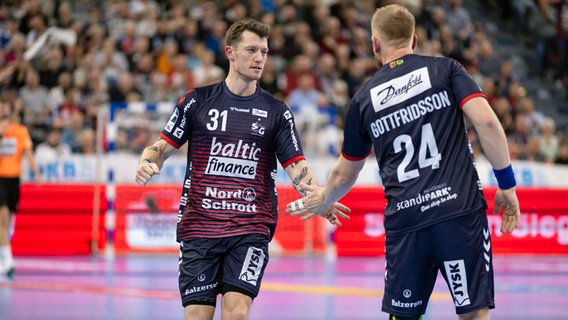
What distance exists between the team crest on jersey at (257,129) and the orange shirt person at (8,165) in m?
8.82

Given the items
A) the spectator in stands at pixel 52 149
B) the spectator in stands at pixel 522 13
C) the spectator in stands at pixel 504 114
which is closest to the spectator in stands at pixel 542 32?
the spectator in stands at pixel 522 13

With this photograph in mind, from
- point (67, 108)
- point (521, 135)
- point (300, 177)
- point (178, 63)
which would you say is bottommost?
point (300, 177)

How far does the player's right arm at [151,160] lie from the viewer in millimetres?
6867

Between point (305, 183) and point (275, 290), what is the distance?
257 inches

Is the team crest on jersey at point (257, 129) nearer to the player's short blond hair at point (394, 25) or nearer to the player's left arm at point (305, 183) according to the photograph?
the player's left arm at point (305, 183)

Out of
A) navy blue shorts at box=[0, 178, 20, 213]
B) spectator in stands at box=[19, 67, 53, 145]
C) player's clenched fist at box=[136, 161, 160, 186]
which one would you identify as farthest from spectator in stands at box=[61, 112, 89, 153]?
player's clenched fist at box=[136, 161, 160, 186]

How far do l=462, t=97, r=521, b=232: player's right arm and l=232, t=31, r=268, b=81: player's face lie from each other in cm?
189

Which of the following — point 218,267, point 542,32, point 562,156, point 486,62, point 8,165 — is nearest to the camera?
point 218,267

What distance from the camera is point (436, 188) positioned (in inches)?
243

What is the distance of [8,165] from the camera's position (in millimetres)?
15438

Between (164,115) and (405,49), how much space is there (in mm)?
12625

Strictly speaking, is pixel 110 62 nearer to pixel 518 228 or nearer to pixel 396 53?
pixel 518 228

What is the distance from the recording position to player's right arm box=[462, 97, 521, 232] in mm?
5945

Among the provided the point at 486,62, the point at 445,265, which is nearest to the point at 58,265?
the point at 445,265
